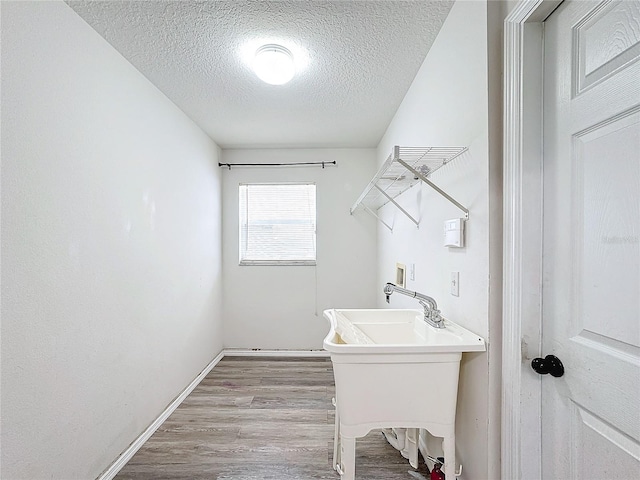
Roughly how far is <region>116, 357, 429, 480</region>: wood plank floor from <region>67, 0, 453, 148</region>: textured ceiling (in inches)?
95.0

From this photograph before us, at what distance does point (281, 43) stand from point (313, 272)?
2.46m

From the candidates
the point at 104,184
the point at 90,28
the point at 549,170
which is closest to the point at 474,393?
the point at 549,170

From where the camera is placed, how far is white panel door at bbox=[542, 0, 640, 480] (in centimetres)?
83

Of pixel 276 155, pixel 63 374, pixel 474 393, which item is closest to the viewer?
pixel 474 393

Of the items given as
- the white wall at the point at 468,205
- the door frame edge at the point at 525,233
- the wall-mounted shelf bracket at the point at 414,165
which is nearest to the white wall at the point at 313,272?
the wall-mounted shelf bracket at the point at 414,165

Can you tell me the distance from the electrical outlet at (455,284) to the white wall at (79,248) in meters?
1.84

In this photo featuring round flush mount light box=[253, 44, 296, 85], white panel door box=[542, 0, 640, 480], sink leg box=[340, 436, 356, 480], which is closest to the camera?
white panel door box=[542, 0, 640, 480]

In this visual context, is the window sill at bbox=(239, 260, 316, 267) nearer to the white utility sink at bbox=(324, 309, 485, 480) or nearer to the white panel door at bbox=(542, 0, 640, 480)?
the white utility sink at bbox=(324, 309, 485, 480)

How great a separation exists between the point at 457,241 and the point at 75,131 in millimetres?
1899

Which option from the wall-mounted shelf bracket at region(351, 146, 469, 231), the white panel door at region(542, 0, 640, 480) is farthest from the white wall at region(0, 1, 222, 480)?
the white panel door at region(542, 0, 640, 480)

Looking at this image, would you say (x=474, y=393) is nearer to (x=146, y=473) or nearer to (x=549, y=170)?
(x=549, y=170)

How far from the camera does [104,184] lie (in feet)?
5.85

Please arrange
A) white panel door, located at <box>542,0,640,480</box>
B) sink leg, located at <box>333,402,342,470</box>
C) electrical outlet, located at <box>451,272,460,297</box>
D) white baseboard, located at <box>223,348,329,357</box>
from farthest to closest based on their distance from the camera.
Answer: white baseboard, located at <box>223,348,329,357</box> → sink leg, located at <box>333,402,342,470</box> → electrical outlet, located at <box>451,272,460,297</box> → white panel door, located at <box>542,0,640,480</box>

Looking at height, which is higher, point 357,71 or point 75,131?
point 357,71
